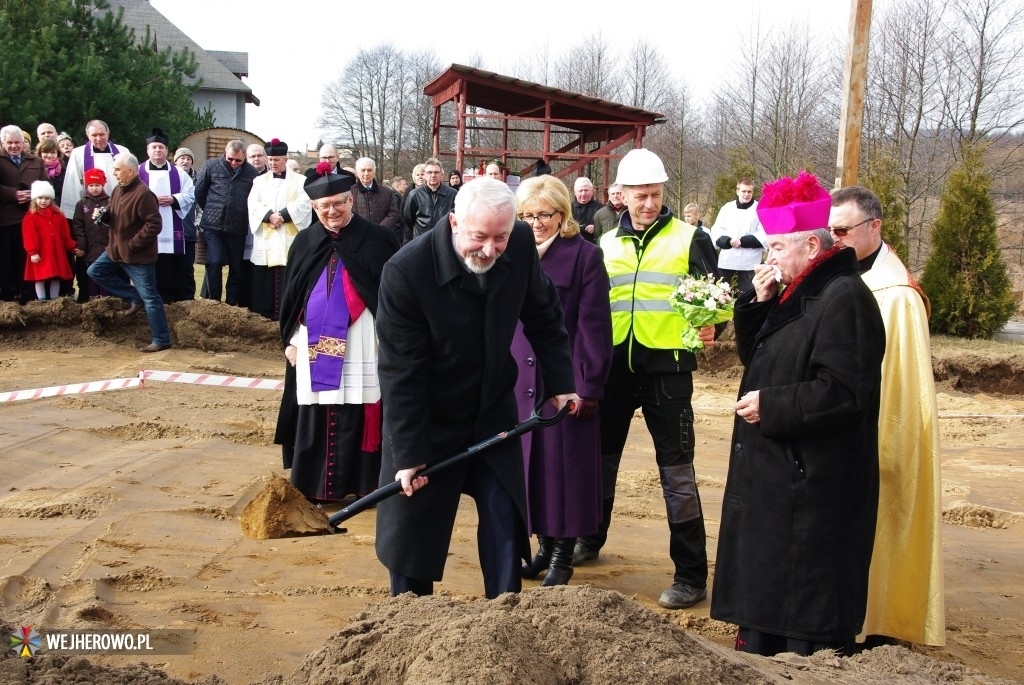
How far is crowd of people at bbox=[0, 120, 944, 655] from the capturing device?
3.84 m

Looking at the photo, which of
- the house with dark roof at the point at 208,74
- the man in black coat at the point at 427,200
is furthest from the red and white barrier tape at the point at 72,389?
the house with dark roof at the point at 208,74

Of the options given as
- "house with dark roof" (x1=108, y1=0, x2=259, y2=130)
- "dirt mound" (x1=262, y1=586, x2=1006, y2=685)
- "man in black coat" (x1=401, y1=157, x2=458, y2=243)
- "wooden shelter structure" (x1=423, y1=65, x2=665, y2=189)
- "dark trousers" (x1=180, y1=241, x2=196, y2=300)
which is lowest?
"dirt mound" (x1=262, y1=586, x2=1006, y2=685)

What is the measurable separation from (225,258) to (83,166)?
1.88m

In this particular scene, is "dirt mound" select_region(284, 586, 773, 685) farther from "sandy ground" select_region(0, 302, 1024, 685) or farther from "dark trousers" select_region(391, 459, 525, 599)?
"dark trousers" select_region(391, 459, 525, 599)

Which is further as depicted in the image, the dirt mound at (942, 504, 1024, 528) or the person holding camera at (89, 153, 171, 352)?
the person holding camera at (89, 153, 171, 352)

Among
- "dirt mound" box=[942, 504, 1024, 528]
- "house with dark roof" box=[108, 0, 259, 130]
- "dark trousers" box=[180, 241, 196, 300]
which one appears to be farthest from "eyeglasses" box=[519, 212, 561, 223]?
"house with dark roof" box=[108, 0, 259, 130]

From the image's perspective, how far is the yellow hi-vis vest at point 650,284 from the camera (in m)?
5.18

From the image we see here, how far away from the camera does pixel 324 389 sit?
6172 millimetres

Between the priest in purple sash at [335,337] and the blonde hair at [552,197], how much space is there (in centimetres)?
123

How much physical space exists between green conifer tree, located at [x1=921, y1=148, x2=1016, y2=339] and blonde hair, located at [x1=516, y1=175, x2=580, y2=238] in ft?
42.8

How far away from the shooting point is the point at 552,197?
16.8 feet

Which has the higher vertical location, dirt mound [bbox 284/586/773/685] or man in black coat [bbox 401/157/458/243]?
man in black coat [bbox 401/157/458/243]

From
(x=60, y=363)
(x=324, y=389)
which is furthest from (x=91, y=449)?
(x=60, y=363)

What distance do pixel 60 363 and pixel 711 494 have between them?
708cm
